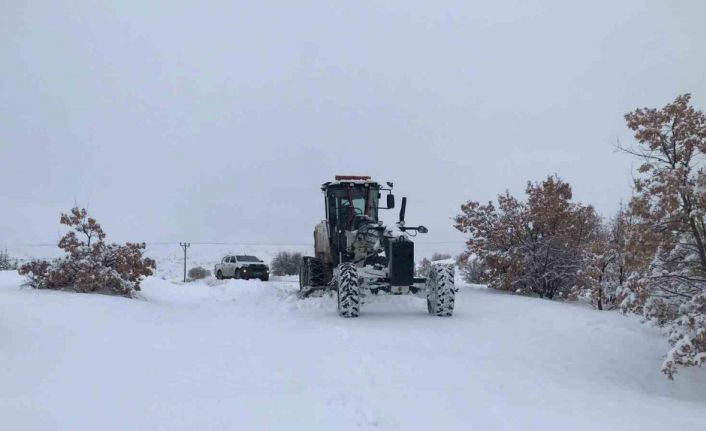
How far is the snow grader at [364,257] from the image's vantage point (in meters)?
12.1

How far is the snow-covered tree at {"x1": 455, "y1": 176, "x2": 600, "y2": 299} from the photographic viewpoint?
17047 mm

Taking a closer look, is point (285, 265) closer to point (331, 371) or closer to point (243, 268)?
point (243, 268)

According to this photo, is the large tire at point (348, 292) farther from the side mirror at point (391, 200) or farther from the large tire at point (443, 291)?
the side mirror at point (391, 200)

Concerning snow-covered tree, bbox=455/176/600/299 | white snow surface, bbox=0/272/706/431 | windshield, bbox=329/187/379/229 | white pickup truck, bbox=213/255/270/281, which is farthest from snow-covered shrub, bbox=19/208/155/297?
white pickup truck, bbox=213/255/270/281

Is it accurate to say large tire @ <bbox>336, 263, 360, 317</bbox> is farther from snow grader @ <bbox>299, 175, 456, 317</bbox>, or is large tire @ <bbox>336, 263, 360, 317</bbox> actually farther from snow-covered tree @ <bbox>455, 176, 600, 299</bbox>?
snow-covered tree @ <bbox>455, 176, 600, 299</bbox>

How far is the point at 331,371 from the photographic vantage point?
705 centimetres

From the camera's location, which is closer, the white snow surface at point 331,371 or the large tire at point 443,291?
the white snow surface at point 331,371

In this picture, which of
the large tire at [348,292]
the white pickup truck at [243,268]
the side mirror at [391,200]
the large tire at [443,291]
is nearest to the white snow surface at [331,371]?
the large tire at [348,292]

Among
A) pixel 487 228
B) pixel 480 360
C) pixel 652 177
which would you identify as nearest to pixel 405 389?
pixel 480 360

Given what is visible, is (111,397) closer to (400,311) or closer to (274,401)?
(274,401)

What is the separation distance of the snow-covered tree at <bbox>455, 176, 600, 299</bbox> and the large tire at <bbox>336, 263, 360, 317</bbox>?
6.70 meters

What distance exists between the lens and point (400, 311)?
13727mm

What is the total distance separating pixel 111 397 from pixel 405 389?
9.68 feet

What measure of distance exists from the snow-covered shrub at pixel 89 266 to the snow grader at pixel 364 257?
4.46 metres
